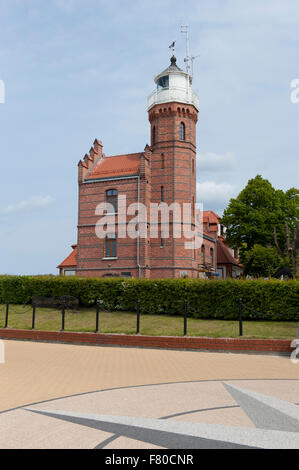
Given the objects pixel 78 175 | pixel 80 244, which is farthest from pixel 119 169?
pixel 80 244

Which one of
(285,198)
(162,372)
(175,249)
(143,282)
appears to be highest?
(285,198)

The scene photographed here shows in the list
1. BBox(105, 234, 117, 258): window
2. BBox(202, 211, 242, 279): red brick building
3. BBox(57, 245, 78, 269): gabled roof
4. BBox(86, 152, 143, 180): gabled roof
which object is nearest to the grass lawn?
BBox(105, 234, 117, 258): window

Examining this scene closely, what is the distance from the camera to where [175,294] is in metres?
18.9

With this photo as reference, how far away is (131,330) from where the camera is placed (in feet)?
51.8

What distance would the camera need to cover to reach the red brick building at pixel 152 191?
36.1m

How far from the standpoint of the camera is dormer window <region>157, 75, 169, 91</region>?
40.0m

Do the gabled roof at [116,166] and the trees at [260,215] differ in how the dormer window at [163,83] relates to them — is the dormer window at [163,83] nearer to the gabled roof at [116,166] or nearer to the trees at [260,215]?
the gabled roof at [116,166]

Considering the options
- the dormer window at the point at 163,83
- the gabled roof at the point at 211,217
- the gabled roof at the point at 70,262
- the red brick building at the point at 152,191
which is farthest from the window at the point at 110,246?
the gabled roof at the point at 211,217

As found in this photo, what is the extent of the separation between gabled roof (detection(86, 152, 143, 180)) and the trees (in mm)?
11170

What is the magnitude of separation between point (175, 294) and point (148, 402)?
12572 mm

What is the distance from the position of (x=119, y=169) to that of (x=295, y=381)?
31.9m

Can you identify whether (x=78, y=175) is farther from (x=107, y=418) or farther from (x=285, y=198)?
(x=107, y=418)

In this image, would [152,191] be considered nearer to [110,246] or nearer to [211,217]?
[110,246]

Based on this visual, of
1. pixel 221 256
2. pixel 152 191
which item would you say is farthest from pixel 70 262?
pixel 221 256
